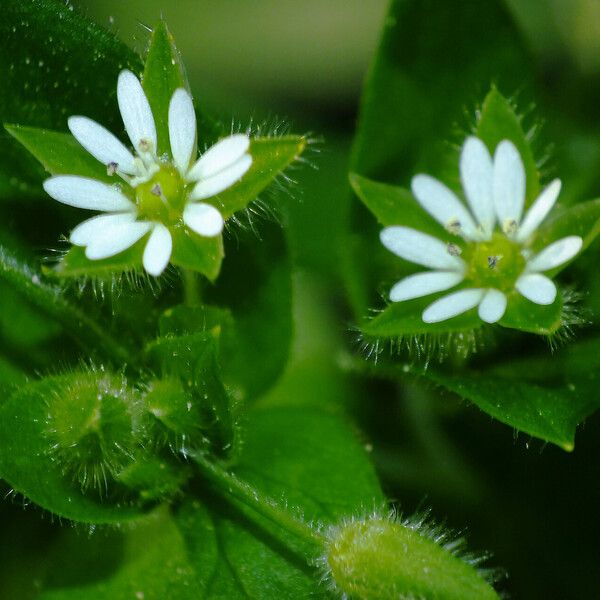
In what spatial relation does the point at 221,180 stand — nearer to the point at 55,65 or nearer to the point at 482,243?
the point at 55,65

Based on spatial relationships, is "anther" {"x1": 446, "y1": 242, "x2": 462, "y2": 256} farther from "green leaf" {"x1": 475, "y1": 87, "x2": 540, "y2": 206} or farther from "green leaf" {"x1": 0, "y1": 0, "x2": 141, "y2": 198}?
"green leaf" {"x1": 0, "y1": 0, "x2": 141, "y2": 198}

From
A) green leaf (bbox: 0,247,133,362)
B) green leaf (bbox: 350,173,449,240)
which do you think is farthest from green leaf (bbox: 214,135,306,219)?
green leaf (bbox: 0,247,133,362)

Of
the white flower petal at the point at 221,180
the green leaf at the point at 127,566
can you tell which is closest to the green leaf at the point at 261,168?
the white flower petal at the point at 221,180

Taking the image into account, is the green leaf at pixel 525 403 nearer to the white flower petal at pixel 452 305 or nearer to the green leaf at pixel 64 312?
the white flower petal at pixel 452 305

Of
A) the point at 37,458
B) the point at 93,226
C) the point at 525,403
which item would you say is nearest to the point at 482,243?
the point at 525,403

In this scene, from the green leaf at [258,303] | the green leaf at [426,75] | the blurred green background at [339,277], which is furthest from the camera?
the blurred green background at [339,277]

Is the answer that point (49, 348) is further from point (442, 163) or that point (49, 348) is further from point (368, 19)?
point (368, 19)
